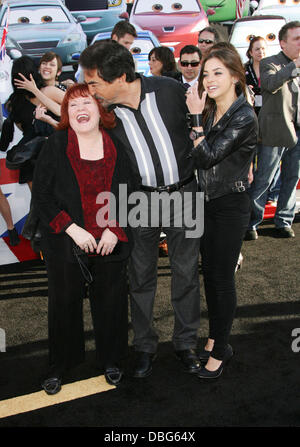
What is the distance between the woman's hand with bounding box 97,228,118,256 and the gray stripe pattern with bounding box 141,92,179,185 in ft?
1.57

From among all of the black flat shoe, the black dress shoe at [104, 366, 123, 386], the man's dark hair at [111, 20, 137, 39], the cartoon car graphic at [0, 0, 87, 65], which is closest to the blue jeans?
the man's dark hair at [111, 20, 137, 39]

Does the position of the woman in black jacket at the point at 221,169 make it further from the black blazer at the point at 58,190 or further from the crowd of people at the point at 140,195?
the black blazer at the point at 58,190

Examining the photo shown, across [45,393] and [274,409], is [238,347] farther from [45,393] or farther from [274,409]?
[45,393]

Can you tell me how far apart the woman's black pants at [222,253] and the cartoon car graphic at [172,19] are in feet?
15.6

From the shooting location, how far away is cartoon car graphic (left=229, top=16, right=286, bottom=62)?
7188 mm

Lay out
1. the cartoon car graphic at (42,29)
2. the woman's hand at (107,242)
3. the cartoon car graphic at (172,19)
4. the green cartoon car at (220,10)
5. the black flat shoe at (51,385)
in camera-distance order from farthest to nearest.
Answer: the green cartoon car at (220,10) < the cartoon car graphic at (172,19) < the cartoon car graphic at (42,29) < the black flat shoe at (51,385) < the woman's hand at (107,242)

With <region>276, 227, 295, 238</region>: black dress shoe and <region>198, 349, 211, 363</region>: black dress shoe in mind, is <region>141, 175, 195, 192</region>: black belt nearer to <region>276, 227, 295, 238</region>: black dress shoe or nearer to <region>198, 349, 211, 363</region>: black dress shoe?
<region>198, 349, 211, 363</region>: black dress shoe

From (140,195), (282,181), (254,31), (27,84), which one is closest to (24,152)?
(27,84)

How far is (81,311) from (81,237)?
1.72 ft

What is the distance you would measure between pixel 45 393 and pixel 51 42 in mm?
4506

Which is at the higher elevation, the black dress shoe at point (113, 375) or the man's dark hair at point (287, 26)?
the man's dark hair at point (287, 26)

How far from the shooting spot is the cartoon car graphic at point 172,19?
7102mm

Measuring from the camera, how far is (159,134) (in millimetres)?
2936

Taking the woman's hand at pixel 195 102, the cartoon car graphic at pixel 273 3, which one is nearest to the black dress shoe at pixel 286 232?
the woman's hand at pixel 195 102
